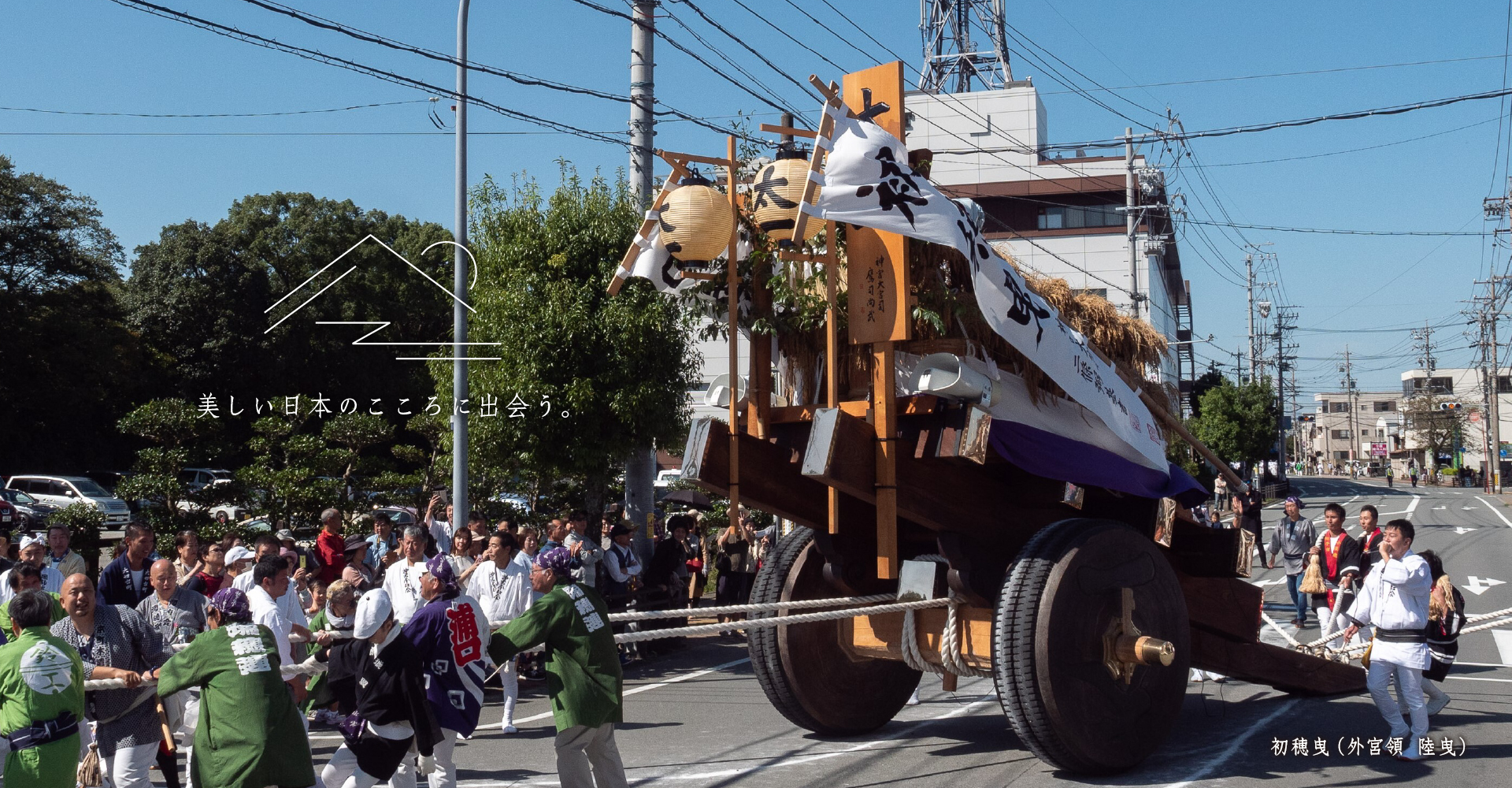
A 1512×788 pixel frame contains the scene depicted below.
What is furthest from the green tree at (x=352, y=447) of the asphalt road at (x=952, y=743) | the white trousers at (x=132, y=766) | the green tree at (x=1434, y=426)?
the green tree at (x=1434, y=426)

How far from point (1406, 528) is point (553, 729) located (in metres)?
6.69

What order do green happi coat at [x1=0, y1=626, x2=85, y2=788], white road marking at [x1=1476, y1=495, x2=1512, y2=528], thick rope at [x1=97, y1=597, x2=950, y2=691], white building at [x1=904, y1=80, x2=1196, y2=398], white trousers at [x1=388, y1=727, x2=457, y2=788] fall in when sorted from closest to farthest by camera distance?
green happi coat at [x1=0, y1=626, x2=85, y2=788], thick rope at [x1=97, y1=597, x2=950, y2=691], white trousers at [x1=388, y1=727, x2=457, y2=788], white road marking at [x1=1476, y1=495, x2=1512, y2=528], white building at [x1=904, y1=80, x2=1196, y2=398]

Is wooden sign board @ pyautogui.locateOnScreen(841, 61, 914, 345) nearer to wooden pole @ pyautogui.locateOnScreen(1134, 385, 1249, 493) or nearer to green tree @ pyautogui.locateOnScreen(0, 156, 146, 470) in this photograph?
wooden pole @ pyautogui.locateOnScreen(1134, 385, 1249, 493)

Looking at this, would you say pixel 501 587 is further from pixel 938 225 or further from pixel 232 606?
pixel 938 225

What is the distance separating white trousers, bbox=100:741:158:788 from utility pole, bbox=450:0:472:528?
744cm

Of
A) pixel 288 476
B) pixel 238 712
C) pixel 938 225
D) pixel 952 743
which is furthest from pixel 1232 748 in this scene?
pixel 288 476

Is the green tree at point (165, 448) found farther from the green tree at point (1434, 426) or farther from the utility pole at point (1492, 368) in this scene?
the green tree at point (1434, 426)

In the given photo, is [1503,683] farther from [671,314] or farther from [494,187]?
[494,187]

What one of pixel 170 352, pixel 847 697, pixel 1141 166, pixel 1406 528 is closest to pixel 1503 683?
pixel 1406 528

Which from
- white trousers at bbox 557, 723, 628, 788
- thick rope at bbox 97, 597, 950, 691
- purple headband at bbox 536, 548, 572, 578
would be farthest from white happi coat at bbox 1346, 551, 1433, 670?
purple headband at bbox 536, 548, 572, 578

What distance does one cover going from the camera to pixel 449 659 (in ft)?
21.5

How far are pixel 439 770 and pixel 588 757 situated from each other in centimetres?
84

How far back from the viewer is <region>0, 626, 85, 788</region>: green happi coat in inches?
213

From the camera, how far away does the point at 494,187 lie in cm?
1595
